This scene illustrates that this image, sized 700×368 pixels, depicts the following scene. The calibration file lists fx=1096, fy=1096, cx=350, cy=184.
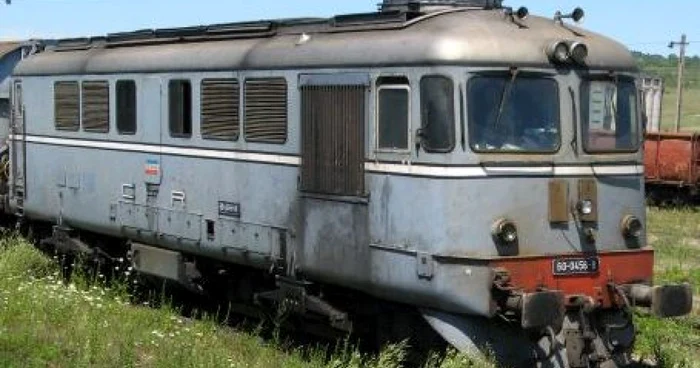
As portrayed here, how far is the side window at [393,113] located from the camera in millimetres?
8812

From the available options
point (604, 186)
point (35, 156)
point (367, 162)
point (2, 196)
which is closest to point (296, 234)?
point (367, 162)

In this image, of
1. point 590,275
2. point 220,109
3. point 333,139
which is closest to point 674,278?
point 590,275

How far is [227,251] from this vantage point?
11.0 meters

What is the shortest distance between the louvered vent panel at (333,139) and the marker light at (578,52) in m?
1.74

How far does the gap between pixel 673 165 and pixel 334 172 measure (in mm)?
23306

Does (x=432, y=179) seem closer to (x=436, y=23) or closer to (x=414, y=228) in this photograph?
(x=414, y=228)

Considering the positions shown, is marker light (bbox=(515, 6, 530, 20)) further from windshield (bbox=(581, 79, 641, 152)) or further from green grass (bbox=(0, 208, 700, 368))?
green grass (bbox=(0, 208, 700, 368))

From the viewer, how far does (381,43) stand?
9.10 meters

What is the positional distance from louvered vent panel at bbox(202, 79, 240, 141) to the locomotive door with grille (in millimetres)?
1171

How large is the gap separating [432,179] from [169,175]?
4.23 metres

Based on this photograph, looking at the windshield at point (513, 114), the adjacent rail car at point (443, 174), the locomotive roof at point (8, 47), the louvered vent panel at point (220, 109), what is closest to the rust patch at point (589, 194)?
the adjacent rail car at point (443, 174)

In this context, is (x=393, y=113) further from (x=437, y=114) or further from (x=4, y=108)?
(x=4, y=108)

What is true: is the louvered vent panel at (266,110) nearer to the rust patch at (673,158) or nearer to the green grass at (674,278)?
the green grass at (674,278)

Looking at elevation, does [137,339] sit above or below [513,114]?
below
